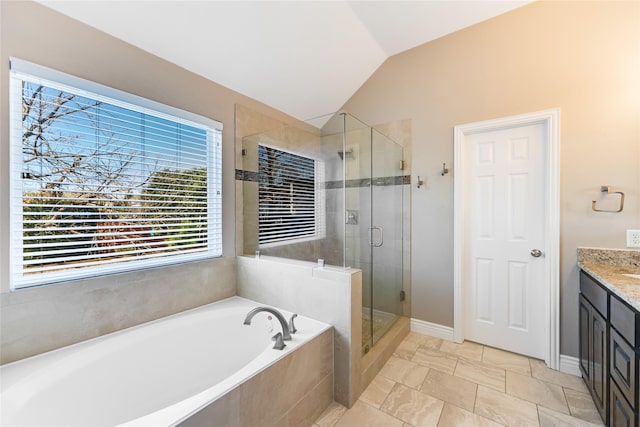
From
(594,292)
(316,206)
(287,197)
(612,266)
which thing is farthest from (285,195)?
(612,266)

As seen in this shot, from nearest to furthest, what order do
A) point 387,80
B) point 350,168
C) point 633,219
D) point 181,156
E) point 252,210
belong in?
point 633,219, point 181,156, point 350,168, point 252,210, point 387,80

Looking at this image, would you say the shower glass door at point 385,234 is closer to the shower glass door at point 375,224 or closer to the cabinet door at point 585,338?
the shower glass door at point 375,224

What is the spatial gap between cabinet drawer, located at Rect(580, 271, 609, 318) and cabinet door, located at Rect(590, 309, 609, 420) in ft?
0.17

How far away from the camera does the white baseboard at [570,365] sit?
6.71 feet

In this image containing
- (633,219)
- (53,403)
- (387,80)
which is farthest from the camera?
(387,80)

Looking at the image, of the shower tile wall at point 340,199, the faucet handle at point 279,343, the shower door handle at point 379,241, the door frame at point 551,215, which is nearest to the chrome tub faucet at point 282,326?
the faucet handle at point 279,343

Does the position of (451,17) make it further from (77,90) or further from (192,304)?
(192,304)

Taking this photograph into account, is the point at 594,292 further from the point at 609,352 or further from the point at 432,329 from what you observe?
the point at 432,329

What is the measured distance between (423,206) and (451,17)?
1724 mm

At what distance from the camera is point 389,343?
2.33 metres

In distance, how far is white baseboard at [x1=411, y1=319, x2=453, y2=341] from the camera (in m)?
2.61

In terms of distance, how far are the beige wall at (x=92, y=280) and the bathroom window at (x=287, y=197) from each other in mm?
435

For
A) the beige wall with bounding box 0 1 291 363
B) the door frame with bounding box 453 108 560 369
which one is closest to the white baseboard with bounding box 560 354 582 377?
the door frame with bounding box 453 108 560 369

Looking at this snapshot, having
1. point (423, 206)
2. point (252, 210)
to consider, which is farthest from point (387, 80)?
point (252, 210)
